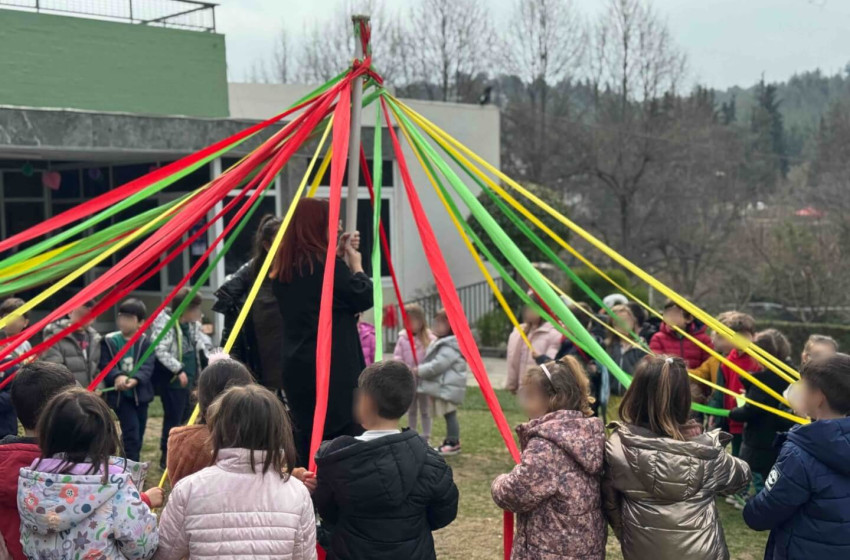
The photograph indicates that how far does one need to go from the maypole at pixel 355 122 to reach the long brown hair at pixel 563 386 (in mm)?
1215

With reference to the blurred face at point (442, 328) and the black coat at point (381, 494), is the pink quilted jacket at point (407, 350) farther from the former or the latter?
the black coat at point (381, 494)

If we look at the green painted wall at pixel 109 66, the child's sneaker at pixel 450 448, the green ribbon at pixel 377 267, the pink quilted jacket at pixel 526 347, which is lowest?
the child's sneaker at pixel 450 448

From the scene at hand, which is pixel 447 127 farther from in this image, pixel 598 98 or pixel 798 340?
pixel 598 98

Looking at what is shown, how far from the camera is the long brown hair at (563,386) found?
3438mm

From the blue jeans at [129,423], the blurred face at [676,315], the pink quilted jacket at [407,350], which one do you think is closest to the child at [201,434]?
the blue jeans at [129,423]

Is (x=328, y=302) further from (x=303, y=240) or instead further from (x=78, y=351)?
(x=78, y=351)

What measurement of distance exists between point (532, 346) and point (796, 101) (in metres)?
55.5

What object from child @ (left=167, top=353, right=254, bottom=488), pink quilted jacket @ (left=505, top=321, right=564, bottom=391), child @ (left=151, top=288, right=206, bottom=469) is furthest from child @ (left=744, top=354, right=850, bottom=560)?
child @ (left=151, top=288, right=206, bottom=469)

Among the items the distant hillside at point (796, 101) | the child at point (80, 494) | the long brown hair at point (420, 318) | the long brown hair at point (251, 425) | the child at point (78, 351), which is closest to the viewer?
the child at point (80, 494)

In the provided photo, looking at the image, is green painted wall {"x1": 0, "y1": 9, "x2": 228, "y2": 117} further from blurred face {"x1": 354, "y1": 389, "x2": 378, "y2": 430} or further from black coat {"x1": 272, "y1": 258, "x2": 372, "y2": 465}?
blurred face {"x1": 354, "y1": 389, "x2": 378, "y2": 430}

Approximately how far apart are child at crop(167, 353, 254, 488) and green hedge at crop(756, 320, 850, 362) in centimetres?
1273

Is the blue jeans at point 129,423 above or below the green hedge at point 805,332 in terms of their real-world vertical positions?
above

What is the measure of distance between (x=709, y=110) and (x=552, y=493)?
30.8 metres

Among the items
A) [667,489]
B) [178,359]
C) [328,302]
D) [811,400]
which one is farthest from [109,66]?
[811,400]
